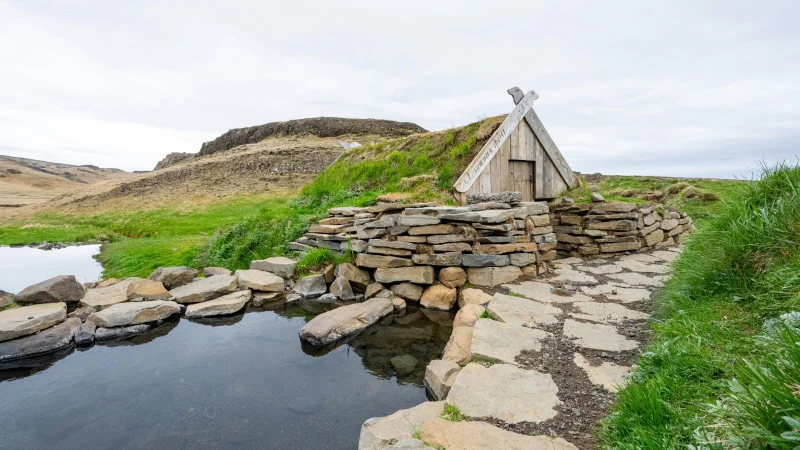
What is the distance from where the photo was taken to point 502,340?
424 cm

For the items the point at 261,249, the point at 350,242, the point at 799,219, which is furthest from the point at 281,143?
the point at 799,219

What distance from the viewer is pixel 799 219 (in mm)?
3146

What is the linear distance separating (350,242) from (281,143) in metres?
30.5

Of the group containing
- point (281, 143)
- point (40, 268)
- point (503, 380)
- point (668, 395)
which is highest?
point (281, 143)

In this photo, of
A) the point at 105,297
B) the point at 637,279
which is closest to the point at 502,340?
the point at 637,279

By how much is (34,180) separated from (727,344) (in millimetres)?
84169

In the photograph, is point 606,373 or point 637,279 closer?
point 606,373

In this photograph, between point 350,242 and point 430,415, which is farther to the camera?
point 350,242

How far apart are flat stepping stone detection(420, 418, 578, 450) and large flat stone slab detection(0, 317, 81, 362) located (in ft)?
19.6

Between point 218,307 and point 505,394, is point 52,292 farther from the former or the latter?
point 505,394

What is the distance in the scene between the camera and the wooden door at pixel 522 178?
9.75 meters

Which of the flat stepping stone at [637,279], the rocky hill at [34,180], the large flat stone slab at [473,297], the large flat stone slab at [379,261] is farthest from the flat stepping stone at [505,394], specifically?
the rocky hill at [34,180]

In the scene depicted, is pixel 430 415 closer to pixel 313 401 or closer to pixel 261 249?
pixel 313 401

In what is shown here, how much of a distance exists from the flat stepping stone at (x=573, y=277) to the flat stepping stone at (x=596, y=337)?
6.85 feet
